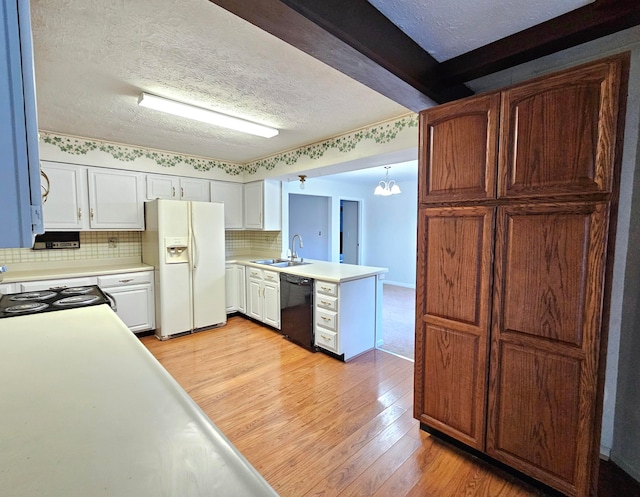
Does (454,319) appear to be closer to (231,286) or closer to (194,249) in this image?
(194,249)

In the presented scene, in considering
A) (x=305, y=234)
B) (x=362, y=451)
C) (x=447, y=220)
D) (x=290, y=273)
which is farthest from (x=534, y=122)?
(x=305, y=234)

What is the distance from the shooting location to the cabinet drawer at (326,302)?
3.02 meters

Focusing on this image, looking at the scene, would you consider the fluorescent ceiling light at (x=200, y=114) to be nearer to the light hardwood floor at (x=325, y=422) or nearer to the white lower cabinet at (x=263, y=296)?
the white lower cabinet at (x=263, y=296)

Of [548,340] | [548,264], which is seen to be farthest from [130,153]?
[548,340]

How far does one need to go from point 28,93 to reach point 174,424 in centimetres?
77

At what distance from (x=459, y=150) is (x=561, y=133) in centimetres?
46

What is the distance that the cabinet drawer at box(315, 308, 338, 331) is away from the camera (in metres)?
3.04

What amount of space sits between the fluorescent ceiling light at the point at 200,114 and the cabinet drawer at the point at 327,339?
6.68ft

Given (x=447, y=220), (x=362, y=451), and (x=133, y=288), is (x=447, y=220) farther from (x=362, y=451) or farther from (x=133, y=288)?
(x=133, y=288)

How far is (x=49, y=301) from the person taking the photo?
211 centimetres

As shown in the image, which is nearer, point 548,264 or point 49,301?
point 548,264

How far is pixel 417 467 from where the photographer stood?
5.68 feet

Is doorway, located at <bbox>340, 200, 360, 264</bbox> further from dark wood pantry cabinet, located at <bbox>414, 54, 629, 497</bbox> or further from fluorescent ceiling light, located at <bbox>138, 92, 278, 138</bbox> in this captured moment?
dark wood pantry cabinet, located at <bbox>414, 54, 629, 497</bbox>

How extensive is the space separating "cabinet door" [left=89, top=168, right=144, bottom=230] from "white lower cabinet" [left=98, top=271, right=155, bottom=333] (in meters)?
0.63
